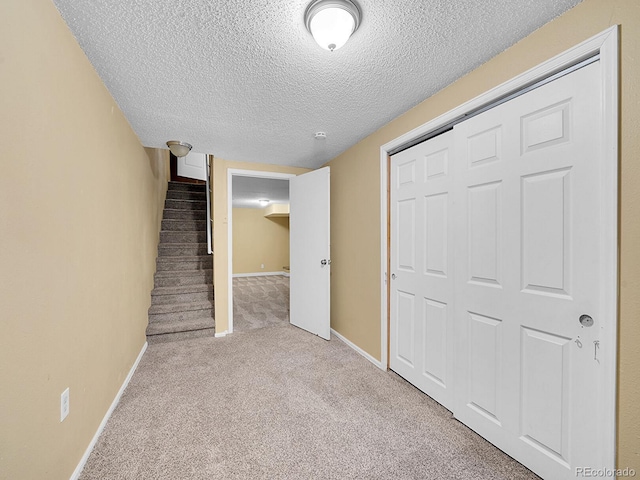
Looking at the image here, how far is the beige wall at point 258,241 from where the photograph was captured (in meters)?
8.52

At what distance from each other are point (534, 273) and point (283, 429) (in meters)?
1.69

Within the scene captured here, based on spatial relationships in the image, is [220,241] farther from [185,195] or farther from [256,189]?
[256,189]

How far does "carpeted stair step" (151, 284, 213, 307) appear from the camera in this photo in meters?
3.41

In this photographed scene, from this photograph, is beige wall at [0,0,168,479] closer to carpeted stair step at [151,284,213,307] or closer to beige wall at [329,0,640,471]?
carpeted stair step at [151,284,213,307]

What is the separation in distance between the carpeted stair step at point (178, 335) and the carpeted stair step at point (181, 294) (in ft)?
1.35

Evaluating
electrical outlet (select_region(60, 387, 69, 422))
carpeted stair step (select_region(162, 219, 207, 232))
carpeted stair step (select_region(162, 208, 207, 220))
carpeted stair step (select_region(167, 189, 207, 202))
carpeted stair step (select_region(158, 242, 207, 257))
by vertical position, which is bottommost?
electrical outlet (select_region(60, 387, 69, 422))

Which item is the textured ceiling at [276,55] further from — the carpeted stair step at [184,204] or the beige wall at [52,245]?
the carpeted stair step at [184,204]

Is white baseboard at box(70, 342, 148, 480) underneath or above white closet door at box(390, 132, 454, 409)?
underneath

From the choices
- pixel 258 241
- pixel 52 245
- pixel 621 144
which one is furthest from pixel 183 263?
pixel 258 241

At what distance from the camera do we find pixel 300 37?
4.49 feet

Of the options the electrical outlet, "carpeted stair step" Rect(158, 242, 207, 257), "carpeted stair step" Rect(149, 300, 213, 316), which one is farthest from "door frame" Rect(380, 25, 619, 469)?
"carpeted stair step" Rect(158, 242, 207, 257)

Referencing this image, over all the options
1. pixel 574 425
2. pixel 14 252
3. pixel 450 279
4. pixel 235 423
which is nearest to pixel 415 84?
pixel 450 279

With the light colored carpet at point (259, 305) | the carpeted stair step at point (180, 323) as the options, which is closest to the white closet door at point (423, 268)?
the light colored carpet at point (259, 305)

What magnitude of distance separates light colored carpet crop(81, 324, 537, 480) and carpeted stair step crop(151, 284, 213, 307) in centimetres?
97
